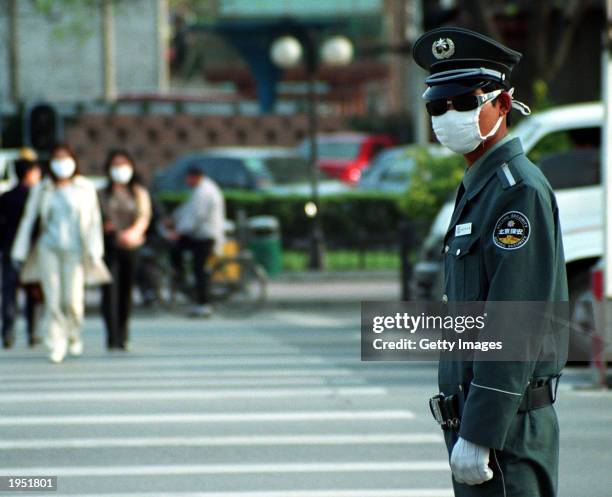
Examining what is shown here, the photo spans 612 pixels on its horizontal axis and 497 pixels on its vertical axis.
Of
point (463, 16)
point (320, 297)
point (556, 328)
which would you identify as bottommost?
point (320, 297)

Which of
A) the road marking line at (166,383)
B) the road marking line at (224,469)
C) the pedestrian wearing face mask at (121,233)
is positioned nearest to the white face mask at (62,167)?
the pedestrian wearing face mask at (121,233)

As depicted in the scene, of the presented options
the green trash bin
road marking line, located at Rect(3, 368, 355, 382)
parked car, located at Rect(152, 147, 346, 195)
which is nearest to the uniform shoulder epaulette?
road marking line, located at Rect(3, 368, 355, 382)

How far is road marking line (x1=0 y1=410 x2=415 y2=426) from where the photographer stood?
30.3ft

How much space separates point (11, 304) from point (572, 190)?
568cm

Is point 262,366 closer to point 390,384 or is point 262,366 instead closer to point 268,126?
point 390,384

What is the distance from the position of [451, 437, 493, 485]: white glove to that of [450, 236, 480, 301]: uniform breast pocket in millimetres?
361

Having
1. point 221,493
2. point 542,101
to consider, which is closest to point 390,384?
point 221,493

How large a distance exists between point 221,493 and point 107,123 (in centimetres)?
3506

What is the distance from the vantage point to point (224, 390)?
35.1 ft

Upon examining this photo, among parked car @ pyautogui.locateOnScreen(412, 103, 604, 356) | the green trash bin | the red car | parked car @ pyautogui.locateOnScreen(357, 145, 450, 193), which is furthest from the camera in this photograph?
the red car

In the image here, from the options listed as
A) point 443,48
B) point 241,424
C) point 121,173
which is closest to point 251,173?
point 121,173

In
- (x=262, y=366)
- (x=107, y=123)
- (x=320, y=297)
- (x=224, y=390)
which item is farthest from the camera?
(x=107, y=123)

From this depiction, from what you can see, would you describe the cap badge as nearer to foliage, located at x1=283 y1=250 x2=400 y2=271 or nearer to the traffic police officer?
the traffic police officer

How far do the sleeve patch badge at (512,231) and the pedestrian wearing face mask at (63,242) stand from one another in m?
9.65
